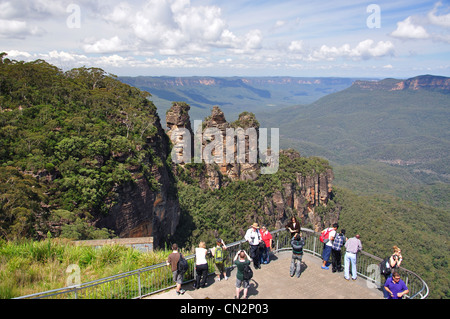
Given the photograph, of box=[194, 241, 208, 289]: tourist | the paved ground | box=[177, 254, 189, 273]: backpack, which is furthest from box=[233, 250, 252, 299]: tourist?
box=[177, 254, 189, 273]: backpack

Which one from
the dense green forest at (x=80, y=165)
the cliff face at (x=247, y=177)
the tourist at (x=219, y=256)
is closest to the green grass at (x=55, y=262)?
the tourist at (x=219, y=256)

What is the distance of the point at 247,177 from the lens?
177ft

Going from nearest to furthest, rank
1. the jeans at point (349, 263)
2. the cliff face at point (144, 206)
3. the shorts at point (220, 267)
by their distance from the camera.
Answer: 1. the shorts at point (220, 267)
2. the jeans at point (349, 263)
3. the cliff face at point (144, 206)

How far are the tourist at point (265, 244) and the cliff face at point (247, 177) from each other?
37.8 metres

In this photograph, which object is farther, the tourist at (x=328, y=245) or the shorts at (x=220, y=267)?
the tourist at (x=328, y=245)

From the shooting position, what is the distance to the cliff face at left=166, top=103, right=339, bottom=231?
164 ft

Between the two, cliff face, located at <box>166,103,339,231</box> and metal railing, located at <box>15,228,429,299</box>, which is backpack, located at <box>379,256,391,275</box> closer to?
metal railing, located at <box>15,228,429,299</box>

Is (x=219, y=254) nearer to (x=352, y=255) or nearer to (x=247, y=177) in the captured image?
(x=352, y=255)

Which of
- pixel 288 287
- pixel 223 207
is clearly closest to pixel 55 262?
pixel 288 287

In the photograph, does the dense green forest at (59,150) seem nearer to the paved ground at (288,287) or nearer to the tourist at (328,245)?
the paved ground at (288,287)

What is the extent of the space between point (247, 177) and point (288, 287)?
43.2 meters

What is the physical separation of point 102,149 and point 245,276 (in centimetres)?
1874

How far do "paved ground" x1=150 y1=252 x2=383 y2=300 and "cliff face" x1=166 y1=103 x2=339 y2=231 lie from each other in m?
38.8

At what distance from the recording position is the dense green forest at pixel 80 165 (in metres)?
18.3
